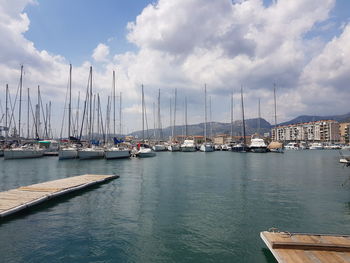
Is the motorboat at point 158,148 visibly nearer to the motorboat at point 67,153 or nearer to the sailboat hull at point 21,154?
the sailboat hull at point 21,154

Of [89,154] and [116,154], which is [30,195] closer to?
[89,154]

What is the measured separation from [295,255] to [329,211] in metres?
9.59

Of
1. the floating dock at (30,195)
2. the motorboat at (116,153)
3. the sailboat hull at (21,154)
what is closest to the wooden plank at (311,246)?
the floating dock at (30,195)

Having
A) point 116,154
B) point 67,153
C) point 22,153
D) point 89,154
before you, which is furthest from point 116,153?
point 22,153

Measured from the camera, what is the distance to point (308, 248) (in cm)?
867

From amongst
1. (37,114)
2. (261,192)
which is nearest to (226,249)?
(261,192)

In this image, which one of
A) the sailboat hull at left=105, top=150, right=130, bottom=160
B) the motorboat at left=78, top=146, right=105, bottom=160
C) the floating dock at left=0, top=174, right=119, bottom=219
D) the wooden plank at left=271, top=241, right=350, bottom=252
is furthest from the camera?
the sailboat hull at left=105, top=150, right=130, bottom=160

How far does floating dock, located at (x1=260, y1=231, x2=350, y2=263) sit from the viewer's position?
7.89m

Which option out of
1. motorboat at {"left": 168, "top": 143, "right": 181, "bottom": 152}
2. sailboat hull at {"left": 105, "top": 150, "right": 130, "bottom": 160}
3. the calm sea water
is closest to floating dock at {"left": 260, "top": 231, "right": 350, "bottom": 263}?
the calm sea water

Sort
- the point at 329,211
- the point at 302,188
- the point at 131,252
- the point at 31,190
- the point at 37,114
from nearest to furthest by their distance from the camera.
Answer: the point at 131,252 → the point at 329,211 → the point at 31,190 → the point at 302,188 → the point at 37,114

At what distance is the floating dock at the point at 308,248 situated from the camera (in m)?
7.89

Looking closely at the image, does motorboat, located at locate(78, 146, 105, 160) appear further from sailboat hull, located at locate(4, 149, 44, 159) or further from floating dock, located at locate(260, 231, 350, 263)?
floating dock, located at locate(260, 231, 350, 263)

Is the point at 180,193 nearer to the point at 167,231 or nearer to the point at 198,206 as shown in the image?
the point at 198,206

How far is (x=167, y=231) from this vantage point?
12.0m
